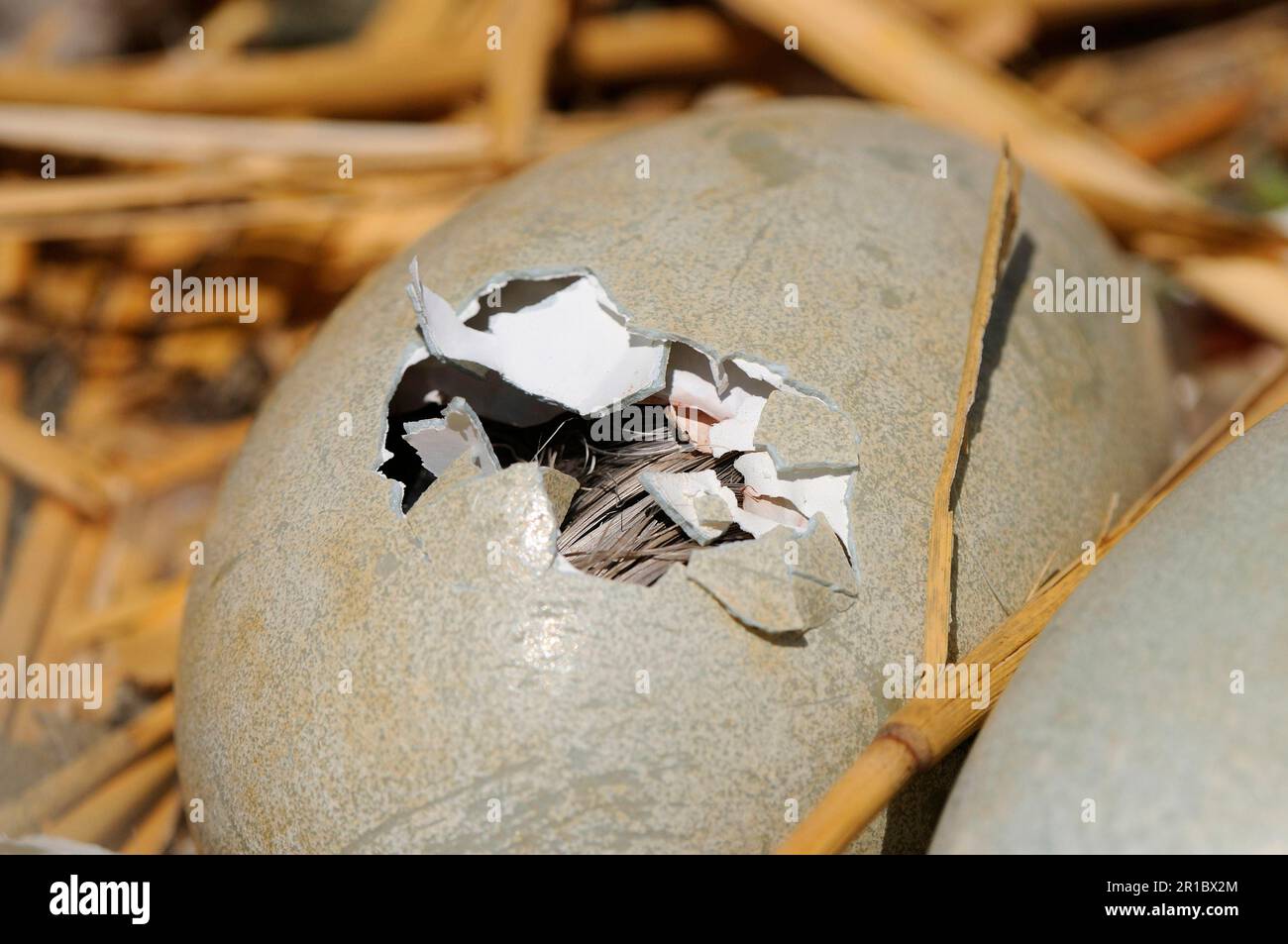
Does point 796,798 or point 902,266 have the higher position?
point 902,266

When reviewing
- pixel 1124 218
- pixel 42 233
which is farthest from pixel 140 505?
pixel 1124 218

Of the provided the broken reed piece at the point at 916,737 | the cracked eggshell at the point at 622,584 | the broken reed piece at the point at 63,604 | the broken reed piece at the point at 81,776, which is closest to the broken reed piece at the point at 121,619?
the broken reed piece at the point at 63,604

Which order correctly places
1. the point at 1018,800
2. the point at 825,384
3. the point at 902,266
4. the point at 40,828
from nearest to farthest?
the point at 1018,800
the point at 825,384
the point at 902,266
the point at 40,828

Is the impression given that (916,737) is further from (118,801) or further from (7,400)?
(7,400)

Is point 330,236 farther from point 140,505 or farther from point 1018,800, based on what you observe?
point 1018,800

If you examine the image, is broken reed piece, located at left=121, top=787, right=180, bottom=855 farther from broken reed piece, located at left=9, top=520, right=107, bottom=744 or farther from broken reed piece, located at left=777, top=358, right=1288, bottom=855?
broken reed piece, located at left=777, top=358, right=1288, bottom=855

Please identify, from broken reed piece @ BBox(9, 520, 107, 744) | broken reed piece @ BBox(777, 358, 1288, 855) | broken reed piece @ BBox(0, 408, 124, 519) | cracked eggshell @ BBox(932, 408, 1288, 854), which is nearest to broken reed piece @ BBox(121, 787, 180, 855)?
broken reed piece @ BBox(9, 520, 107, 744)
